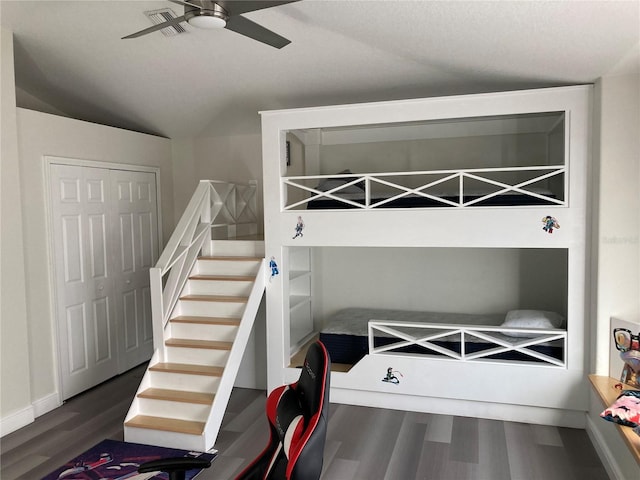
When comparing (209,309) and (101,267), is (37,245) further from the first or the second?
(209,309)

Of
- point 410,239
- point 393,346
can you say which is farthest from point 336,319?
point 410,239

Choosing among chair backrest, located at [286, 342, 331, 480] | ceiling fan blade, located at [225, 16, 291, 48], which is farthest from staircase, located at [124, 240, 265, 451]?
ceiling fan blade, located at [225, 16, 291, 48]

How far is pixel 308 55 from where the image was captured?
3627 millimetres

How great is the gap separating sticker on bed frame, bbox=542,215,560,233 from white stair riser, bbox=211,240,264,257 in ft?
7.18

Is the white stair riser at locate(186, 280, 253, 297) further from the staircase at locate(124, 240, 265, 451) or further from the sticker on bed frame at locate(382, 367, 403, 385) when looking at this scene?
the sticker on bed frame at locate(382, 367, 403, 385)

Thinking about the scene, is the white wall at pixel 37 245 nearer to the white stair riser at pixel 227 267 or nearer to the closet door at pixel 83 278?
the closet door at pixel 83 278

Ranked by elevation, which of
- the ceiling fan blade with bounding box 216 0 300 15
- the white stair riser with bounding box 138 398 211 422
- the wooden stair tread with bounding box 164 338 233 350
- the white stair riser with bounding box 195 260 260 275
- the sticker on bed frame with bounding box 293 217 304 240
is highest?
the ceiling fan blade with bounding box 216 0 300 15

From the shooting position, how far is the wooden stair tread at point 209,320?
3.80 m

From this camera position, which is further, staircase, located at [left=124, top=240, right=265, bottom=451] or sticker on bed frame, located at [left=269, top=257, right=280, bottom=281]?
sticker on bed frame, located at [left=269, top=257, right=280, bottom=281]

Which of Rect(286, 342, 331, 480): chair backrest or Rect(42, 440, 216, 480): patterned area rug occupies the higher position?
Rect(286, 342, 331, 480): chair backrest

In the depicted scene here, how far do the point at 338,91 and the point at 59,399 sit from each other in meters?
3.40

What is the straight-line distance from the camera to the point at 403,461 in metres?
3.11

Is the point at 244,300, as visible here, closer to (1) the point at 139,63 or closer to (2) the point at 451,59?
(1) the point at 139,63

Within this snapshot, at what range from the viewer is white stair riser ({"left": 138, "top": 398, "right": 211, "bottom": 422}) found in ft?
11.1
